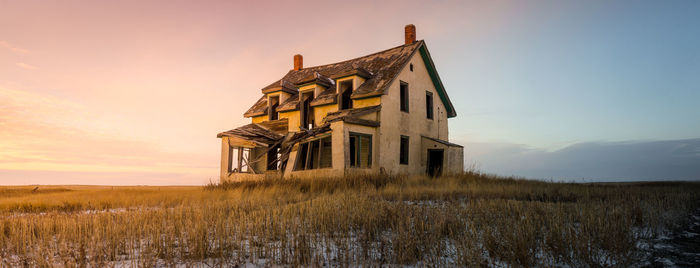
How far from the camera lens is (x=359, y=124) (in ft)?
57.7

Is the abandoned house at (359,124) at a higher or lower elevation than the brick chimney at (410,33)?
lower

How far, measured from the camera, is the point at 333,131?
1723 centimetres

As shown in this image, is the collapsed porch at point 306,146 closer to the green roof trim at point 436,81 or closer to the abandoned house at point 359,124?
the abandoned house at point 359,124

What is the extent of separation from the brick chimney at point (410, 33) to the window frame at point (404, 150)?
6235 mm

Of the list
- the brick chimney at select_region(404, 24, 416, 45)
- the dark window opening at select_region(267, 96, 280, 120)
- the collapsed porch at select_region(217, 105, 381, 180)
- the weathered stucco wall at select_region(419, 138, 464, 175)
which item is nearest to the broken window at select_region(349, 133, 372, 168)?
the collapsed porch at select_region(217, 105, 381, 180)

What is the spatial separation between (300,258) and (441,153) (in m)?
17.7

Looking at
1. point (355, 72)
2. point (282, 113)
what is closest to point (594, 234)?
point (355, 72)

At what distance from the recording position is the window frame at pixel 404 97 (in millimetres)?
20617

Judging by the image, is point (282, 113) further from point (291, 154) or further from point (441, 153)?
point (441, 153)

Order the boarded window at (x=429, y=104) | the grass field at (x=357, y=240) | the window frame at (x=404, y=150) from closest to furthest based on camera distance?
the grass field at (x=357, y=240) < the window frame at (x=404, y=150) < the boarded window at (x=429, y=104)

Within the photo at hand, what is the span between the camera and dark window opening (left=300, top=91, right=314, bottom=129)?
21484 mm

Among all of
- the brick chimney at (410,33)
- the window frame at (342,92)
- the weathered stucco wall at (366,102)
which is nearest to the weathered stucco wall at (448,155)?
the weathered stucco wall at (366,102)

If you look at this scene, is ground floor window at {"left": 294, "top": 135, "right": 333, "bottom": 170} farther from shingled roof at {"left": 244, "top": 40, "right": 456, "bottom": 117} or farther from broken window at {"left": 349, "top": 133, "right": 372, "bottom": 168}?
shingled roof at {"left": 244, "top": 40, "right": 456, "bottom": 117}

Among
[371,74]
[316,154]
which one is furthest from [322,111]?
[371,74]
